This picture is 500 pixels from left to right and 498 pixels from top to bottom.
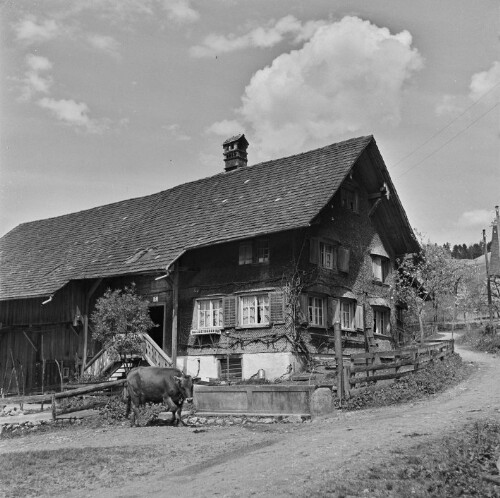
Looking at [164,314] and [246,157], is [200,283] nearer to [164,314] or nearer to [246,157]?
[164,314]

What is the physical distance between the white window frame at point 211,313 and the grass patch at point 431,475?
17.0m

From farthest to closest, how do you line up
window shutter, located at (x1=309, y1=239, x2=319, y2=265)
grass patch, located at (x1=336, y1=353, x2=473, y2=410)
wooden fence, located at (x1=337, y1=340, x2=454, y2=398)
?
window shutter, located at (x1=309, y1=239, x2=319, y2=265) → wooden fence, located at (x1=337, y1=340, x2=454, y2=398) → grass patch, located at (x1=336, y1=353, x2=473, y2=410)

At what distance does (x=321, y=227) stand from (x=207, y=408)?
11.5 m

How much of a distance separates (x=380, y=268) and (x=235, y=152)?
11658mm

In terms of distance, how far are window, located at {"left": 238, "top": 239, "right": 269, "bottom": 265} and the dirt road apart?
10.2 m

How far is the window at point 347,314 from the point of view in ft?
94.7

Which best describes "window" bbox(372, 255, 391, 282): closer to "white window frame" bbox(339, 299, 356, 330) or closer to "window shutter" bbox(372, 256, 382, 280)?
"window shutter" bbox(372, 256, 382, 280)

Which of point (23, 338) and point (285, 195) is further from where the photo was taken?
point (23, 338)

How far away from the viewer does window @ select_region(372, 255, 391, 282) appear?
3231 centimetres

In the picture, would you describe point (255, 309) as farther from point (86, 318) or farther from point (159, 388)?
point (159, 388)

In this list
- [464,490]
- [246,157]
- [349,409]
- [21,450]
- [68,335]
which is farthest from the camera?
[246,157]

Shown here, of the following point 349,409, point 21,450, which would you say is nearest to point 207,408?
point 349,409

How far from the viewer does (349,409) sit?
59.3ft

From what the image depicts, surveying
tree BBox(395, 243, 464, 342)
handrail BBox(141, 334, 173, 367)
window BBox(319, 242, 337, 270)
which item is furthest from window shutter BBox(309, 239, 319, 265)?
tree BBox(395, 243, 464, 342)
